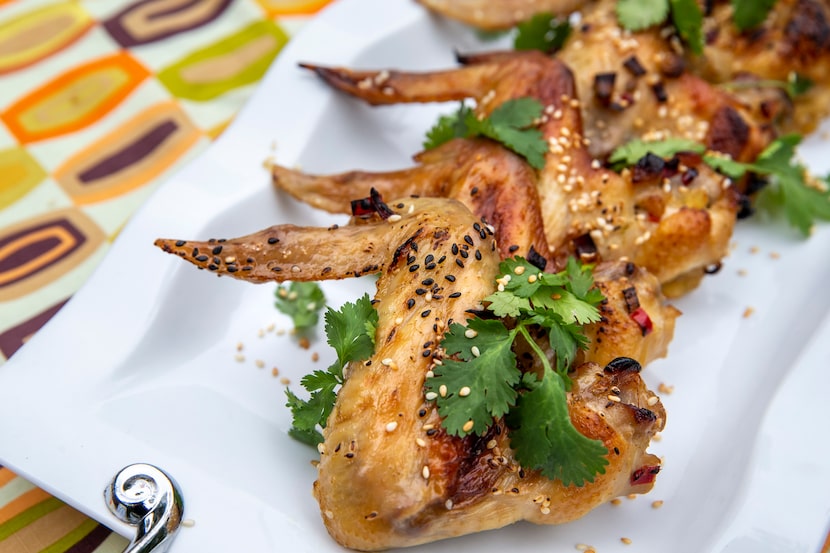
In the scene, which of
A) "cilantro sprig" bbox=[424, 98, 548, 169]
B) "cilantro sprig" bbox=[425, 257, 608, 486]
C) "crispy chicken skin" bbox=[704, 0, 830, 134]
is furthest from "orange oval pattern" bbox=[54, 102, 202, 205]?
"crispy chicken skin" bbox=[704, 0, 830, 134]

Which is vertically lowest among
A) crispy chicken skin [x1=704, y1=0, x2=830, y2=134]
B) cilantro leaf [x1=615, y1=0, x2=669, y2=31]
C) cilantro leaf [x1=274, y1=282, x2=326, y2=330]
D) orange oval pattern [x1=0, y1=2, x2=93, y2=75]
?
crispy chicken skin [x1=704, y1=0, x2=830, y2=134]

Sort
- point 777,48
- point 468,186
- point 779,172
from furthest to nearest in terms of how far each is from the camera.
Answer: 1. point 777,48
2. point 779,172
3. point 468,186

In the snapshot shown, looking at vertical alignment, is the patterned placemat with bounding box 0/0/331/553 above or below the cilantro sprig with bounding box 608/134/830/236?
above

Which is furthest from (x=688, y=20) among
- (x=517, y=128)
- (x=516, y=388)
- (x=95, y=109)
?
(x=95, y=109)

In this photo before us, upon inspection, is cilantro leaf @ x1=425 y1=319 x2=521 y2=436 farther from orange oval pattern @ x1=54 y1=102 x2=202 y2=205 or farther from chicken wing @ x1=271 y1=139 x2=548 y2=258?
orange oval pattern @ x1=54 y1=102 x2=202 y2=205

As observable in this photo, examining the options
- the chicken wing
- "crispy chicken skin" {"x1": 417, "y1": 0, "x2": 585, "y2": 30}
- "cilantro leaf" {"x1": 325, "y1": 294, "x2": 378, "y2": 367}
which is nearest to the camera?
"cilantro leaf" {"x1": 325, "y1": 294, "x2": 378, "y2": 367}

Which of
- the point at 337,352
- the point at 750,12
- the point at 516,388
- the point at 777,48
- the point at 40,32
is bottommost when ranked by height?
the point at 777,48

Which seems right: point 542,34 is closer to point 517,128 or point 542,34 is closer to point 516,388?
point 517,128

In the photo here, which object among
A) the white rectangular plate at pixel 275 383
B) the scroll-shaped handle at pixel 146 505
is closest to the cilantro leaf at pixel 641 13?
the white rectangular plate at pixel 275 383
